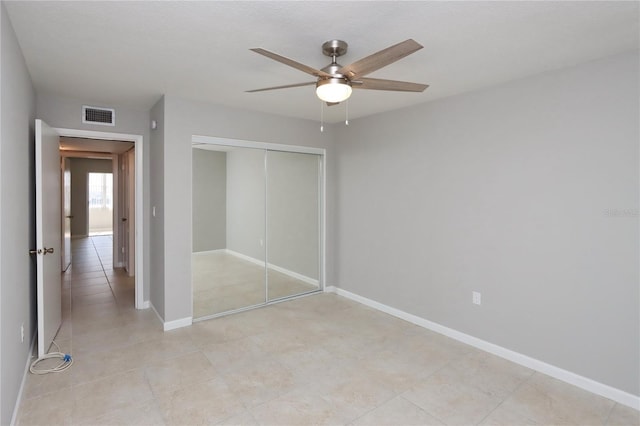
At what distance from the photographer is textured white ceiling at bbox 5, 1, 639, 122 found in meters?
1.86

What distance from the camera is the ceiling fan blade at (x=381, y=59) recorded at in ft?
5.33

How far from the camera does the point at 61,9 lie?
74.1 inches

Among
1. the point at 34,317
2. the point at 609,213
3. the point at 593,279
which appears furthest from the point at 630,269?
the point at 34,317

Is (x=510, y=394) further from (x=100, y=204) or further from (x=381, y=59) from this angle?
(x=100, y=204)

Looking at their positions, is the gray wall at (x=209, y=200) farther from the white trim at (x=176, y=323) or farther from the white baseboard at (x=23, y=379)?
the white baseboard at (x=23, y=379)

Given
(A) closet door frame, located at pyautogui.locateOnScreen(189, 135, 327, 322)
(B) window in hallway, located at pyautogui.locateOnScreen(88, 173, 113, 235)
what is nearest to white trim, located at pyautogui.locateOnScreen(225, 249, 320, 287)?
(A) closet door frame, located at pyautogui.locateOnScreen(189, 135, 327, 322)

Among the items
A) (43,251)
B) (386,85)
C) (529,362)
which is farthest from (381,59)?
(43,251)

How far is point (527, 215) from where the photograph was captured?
2.92m

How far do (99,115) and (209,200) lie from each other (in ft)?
4.96

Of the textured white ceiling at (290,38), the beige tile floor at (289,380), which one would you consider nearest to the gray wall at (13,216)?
the textured white ceiling at (290,38)

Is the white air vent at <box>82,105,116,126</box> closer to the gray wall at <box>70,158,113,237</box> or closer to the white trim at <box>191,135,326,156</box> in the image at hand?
the white trim at <box>191,135,326,156</box>

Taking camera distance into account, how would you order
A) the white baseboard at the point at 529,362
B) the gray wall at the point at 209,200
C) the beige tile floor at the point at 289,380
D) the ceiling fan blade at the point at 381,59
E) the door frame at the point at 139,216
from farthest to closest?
the door frame at the point at 139,216
the gray wall at the point at 209,200
the white baseboard at the point at 529,362
the beige tile floor at the point at 289,380
the ceiling fan blade at the point at 381,59

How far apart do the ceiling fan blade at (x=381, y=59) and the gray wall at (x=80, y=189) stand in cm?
1165

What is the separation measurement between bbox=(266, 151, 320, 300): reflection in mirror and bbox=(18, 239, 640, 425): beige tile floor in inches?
32.9
